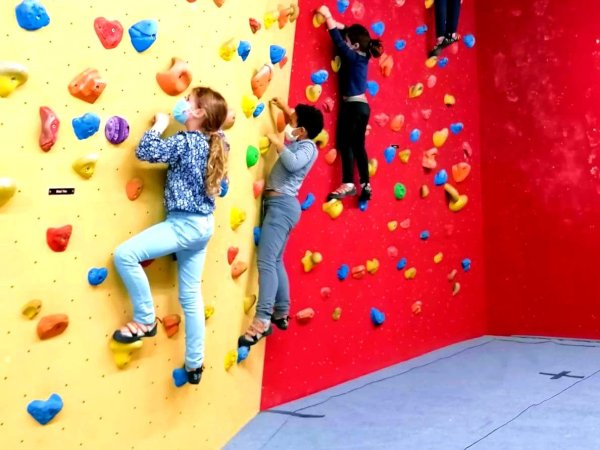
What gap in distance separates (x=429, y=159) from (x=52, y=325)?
110 inches

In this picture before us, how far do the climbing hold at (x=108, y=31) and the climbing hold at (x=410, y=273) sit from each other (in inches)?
97.0

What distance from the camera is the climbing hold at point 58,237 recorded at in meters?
2.15

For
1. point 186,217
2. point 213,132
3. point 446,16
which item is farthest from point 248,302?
point 446,16

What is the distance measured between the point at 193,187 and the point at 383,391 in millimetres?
1717

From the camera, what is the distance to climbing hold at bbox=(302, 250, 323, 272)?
11.5 ft

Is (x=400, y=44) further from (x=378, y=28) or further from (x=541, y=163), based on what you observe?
(x=541, y=163)

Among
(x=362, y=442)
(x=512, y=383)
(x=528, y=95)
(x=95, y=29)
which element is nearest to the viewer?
(x=95, y=29)

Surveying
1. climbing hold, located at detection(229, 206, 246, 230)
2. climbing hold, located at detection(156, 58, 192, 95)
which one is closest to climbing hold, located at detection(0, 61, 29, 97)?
climbing hold, located at detection(156, 58, 192, 95)

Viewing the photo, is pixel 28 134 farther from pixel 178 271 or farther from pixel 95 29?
pixel 178 271

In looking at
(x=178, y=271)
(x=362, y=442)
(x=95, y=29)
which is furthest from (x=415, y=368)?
(x=95, y=29)

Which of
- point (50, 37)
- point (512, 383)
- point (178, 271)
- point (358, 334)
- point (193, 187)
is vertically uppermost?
point (50, 37)

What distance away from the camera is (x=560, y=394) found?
3.53m

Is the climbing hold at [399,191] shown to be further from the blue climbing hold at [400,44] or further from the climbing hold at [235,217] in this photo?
the climbing hold at [235,217]

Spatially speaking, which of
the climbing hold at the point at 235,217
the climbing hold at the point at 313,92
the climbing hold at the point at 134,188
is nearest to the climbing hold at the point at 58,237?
the climbing hold at the point at 134,188
